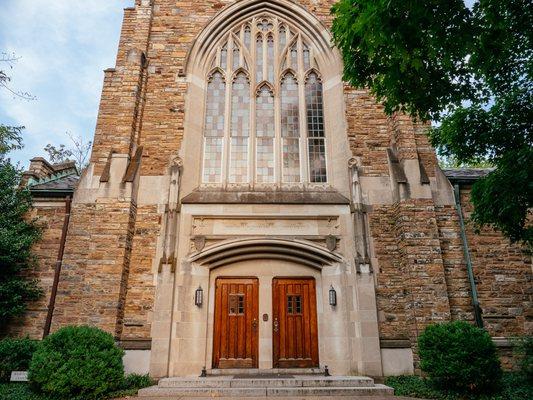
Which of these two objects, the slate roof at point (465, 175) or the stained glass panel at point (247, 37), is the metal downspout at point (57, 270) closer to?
the stained glass panel at point (247, 37)

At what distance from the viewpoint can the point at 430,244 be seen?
29.9ft

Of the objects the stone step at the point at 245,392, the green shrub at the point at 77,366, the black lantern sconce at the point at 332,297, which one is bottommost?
the stone step at the point at 245,392

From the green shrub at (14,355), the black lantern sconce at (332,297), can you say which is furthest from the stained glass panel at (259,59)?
the green shrub at (14,355)

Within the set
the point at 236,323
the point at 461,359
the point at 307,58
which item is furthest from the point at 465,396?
the point at 307,58

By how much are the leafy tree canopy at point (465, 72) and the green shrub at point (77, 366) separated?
23.4 ft

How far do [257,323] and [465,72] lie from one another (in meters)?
7.26

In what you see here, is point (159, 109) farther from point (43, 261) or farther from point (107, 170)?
point (43, 261)

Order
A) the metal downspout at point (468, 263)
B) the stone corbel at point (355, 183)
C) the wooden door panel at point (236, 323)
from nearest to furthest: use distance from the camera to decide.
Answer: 1. the metal downspout at point (468, 263)
2. the wooden door panel at point (236, 323)
3. the stone corbel at point (355, 183)

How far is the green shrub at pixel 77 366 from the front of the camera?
6523mm

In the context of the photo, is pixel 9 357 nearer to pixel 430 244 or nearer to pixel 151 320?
pixel 151 320

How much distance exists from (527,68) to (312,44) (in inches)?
270

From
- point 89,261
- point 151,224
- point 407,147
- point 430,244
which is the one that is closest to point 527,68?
point 407,147

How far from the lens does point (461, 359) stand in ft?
22.4

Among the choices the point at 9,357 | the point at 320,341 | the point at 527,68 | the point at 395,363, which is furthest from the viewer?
the point at 320,341
